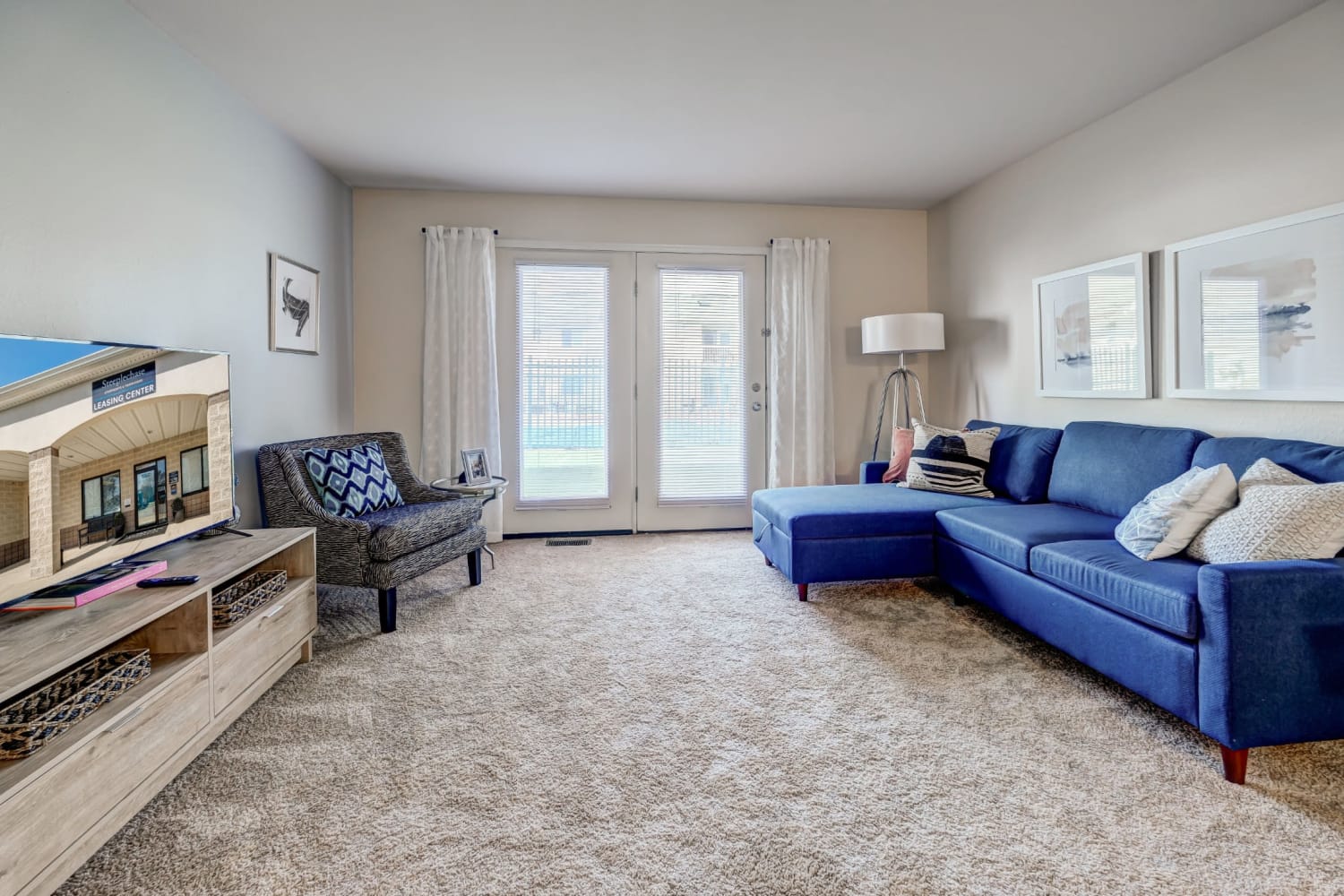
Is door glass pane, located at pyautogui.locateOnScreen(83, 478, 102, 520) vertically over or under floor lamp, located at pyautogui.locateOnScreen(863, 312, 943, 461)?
under

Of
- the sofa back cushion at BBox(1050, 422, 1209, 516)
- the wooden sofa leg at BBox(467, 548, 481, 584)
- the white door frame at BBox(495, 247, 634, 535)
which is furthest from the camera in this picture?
the white door frame at BBox(495, 247, 634, 535)

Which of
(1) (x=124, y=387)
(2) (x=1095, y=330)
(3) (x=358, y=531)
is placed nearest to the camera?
(1) (x=124, y=387)

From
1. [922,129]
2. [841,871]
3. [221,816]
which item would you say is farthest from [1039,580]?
[221,816]

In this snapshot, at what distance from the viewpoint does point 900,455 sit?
13.1 feet

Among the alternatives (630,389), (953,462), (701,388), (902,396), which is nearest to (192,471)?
(630,389)

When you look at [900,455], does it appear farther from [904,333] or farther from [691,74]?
[691,74]

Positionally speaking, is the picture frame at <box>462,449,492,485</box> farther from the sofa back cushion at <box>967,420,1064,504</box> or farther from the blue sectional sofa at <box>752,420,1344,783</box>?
the sofa back cushion at <box>967,420,1064,504</box>

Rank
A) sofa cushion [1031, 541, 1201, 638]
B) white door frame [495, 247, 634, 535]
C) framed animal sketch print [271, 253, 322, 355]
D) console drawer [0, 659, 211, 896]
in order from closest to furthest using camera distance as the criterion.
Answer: console drawer [0, 659, 211, 896], sofa cushion [1031, 541, 1201, 638], framed animal sketch print [271, 253, 322, 355], white door frame [495, 247, 634, 535]

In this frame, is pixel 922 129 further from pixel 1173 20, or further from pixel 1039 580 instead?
pixel 1039 580

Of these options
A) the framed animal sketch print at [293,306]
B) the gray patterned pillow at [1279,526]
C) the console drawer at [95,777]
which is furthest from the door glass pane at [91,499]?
the gray patterned pillow at [1279,526]

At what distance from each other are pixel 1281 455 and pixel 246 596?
3717 millimetres

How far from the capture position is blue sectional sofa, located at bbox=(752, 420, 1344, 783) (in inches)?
66.2

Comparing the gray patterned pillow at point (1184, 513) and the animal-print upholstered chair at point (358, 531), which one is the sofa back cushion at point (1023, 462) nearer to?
the gray patterned pillow at point (1184, 513)

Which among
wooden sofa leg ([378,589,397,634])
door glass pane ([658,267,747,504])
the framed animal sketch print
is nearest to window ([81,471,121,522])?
wooden sofa leg ([378,589,397,634])
